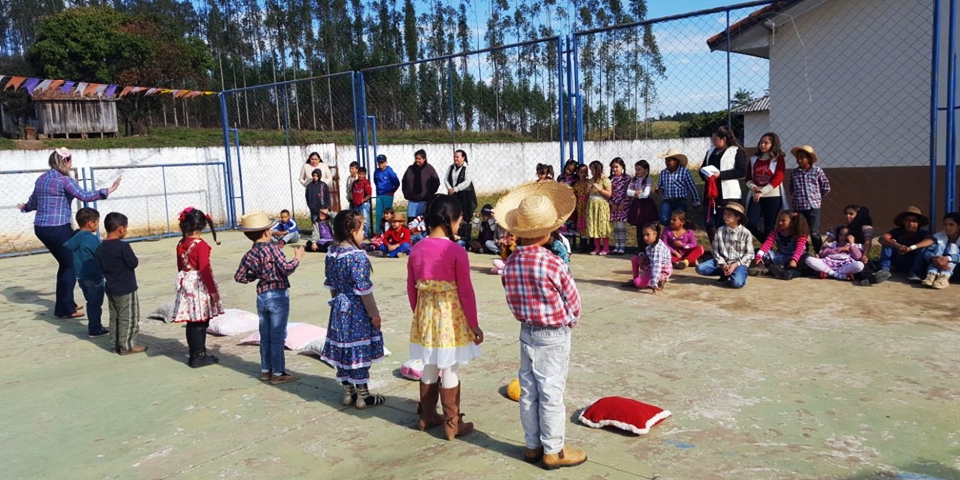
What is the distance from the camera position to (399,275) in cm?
966

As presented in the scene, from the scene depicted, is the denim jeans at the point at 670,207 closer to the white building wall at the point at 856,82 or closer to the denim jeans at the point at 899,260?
the denim jeans at the point at 899,260

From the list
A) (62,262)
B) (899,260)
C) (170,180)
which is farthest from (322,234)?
(899,260)

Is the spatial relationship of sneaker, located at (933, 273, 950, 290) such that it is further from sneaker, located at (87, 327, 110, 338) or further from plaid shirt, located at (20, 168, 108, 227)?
plaid shirt, located at (20, 168, 108, 227)

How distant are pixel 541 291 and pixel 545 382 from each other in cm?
45

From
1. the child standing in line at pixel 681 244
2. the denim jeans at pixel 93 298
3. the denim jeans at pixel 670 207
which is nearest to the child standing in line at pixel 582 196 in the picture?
the denim jeans at pixel 670 207

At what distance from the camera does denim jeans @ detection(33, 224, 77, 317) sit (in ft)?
25.7

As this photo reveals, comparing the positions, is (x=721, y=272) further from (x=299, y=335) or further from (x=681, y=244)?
(x=299, y=335)

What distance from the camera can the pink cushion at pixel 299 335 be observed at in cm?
620

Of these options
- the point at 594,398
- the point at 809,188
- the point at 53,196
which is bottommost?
the point at 594,398

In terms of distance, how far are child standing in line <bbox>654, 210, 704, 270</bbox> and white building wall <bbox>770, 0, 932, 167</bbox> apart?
3.64 metres

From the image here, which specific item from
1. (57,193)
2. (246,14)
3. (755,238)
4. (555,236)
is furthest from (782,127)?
(246,14)

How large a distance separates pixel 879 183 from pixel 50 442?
10.8 metres

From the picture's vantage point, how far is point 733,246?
324 inches

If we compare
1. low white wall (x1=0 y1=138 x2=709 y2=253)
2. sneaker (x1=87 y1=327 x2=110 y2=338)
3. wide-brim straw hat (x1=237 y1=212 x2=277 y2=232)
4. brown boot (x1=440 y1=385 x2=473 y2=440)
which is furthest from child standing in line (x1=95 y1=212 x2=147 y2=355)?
low white wall (x1=0 y1=138 x2=709 y2=253)
